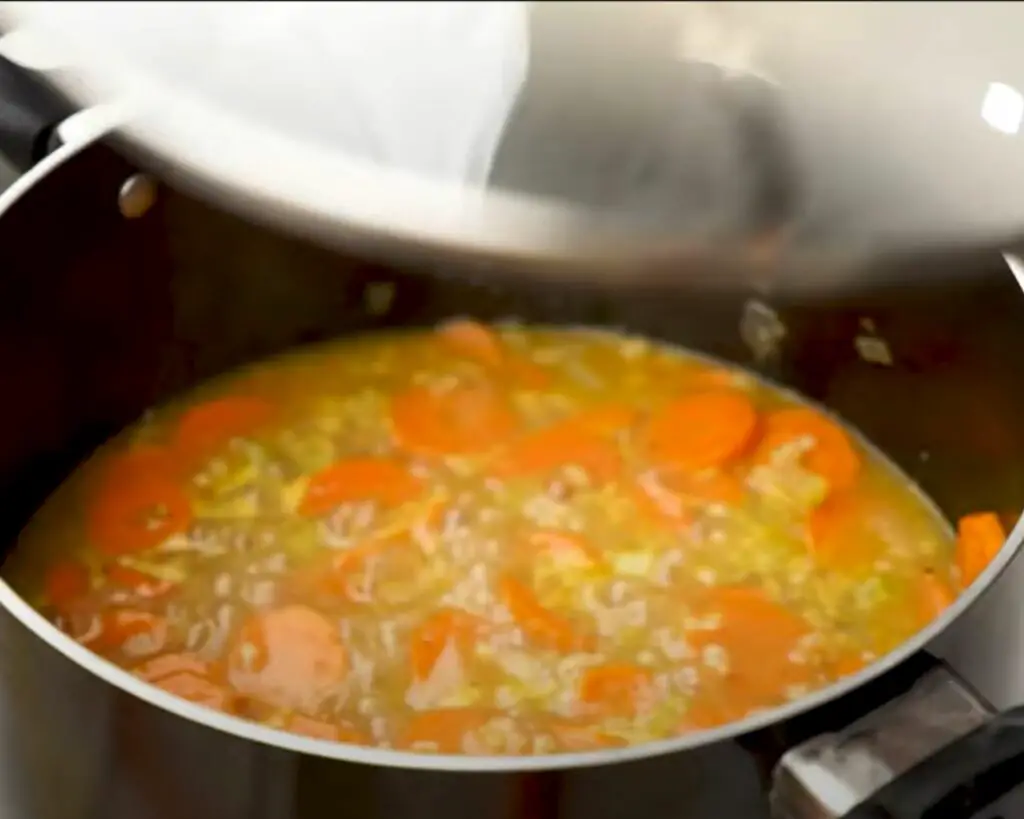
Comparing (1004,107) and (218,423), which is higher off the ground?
(1004,107)

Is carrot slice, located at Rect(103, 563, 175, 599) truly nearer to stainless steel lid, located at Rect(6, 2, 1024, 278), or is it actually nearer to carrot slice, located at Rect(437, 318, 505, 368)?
carrot slice, located at Rect(437, 318, 505, 368)

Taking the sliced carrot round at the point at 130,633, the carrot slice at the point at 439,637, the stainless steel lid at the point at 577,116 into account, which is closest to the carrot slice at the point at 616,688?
the carrot slice at the point at 439,637

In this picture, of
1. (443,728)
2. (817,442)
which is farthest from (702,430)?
(443,728)

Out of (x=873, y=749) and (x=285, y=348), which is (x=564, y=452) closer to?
(x=285, y=348)

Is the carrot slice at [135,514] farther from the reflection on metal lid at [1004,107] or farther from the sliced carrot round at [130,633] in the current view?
the reflection on metal lid at [1004,107]

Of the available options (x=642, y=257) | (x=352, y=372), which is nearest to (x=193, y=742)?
(x=642, y=257)

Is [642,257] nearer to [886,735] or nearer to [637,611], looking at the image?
[886,735]

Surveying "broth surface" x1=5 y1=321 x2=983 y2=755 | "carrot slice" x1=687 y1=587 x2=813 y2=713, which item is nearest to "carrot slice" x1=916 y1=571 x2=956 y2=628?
"broth surface" x1=5 y1=321 x2=983 y2=755
